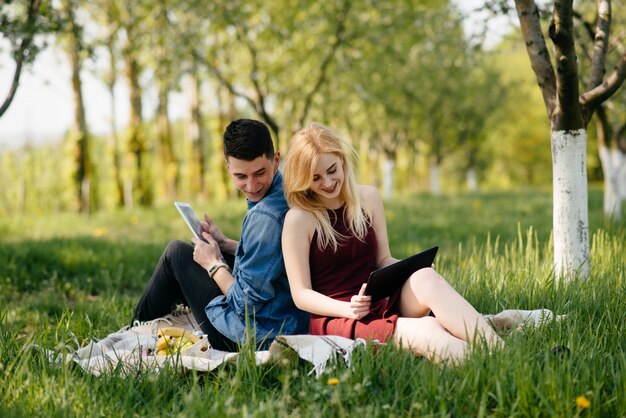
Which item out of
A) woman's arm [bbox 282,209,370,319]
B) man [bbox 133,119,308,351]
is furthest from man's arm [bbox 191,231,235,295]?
woman's arm [bbox 282,209,370,319]

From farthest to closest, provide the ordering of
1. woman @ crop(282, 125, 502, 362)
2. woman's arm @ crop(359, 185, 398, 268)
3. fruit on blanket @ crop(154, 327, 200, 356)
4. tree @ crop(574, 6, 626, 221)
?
1. tree @ crop(574, 6, 626, 221)
2. woman's arm @ crop(359, 185, 398, 268)
3. fruit on blanket @ crop(154, 327, 200, 356)
4. woman @ crop(282, 125, 502, 362)

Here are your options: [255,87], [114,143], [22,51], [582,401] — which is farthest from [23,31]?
[114,143]

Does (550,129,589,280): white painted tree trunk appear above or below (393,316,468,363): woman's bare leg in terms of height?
above

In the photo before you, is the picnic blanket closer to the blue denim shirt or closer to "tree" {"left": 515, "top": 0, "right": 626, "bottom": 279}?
the blue denim shirt

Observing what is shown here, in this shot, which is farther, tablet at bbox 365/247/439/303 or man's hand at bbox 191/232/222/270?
man's hand at bbox 191/232/222/270

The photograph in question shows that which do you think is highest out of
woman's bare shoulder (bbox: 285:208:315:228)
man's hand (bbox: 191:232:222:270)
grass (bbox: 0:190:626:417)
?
woman's bare shoulder (bbox: 285:208:315:228)

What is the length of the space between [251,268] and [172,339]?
29.0 inches

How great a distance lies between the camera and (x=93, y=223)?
13312 mm

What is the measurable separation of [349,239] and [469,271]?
1899 mm

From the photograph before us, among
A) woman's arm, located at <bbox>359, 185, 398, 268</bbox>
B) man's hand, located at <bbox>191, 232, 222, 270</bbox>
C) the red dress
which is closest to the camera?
the red dress

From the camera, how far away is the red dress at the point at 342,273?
3.69m

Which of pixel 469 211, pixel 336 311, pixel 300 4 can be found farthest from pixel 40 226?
pixel 336 311

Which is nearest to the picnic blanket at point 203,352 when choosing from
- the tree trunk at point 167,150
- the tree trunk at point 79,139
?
the tree trunk at point 79,139

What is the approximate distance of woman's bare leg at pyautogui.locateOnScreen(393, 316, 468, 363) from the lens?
3283 millimetres
